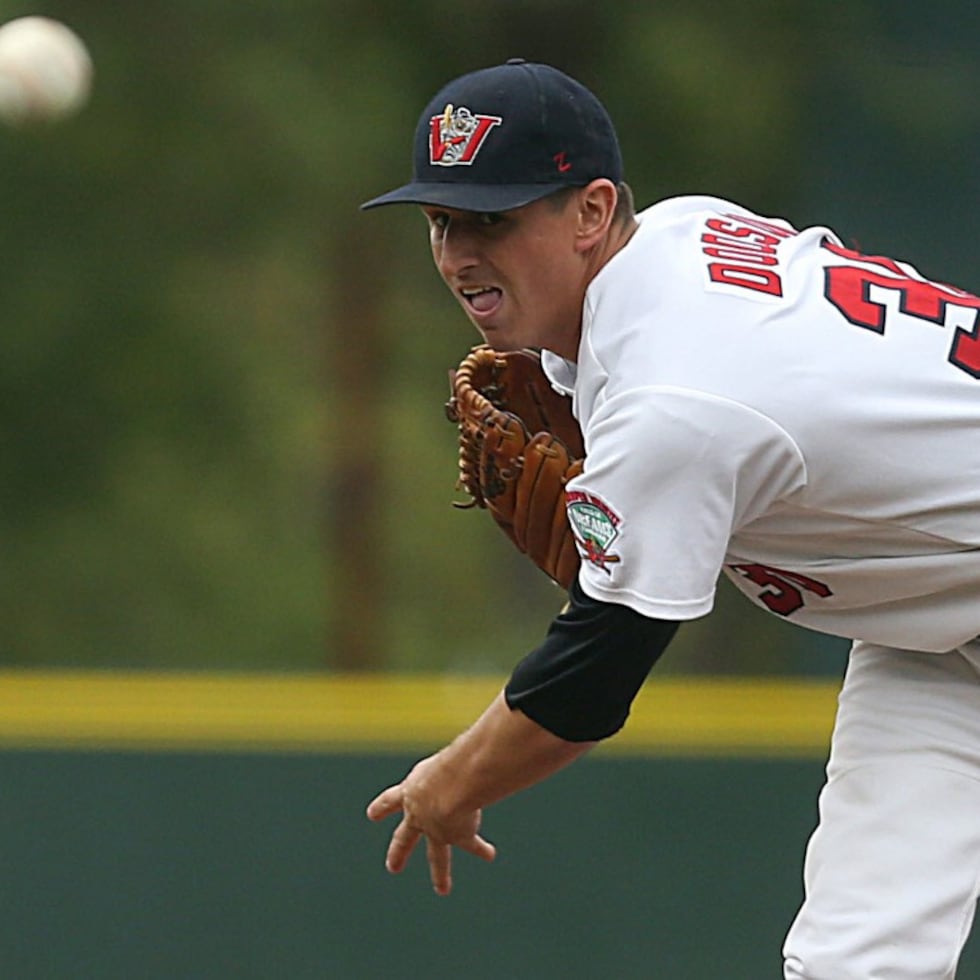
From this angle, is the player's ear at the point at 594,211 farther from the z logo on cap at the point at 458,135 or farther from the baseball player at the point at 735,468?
the z logo on cap at the point at 458,135

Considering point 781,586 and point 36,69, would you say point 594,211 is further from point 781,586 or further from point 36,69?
point 36,69

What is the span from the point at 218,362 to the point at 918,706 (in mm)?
5707

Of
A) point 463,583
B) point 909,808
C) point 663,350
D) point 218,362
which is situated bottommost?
point 463,583

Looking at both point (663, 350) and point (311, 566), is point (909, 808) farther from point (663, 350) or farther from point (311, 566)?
point (311, 566)

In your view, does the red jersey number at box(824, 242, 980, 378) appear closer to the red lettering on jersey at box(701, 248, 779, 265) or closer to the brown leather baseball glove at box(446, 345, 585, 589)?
the red lettering on jersey at box(701, 248, 779, 265)

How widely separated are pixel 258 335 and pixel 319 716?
3.66 metres

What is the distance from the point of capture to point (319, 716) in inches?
203

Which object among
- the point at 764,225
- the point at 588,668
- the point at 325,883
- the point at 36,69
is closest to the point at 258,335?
the point at 36,69

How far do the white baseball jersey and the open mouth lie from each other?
0.14 m

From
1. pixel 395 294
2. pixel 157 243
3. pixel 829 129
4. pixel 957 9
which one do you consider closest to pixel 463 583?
pixel 395 294

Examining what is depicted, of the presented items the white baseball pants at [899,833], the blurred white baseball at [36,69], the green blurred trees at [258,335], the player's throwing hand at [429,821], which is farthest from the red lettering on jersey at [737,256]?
the green blurred trees at [258,335]

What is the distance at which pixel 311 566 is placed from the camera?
8391 mm

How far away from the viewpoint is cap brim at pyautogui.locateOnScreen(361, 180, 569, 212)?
9.54 feet

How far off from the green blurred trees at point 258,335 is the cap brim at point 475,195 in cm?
480
